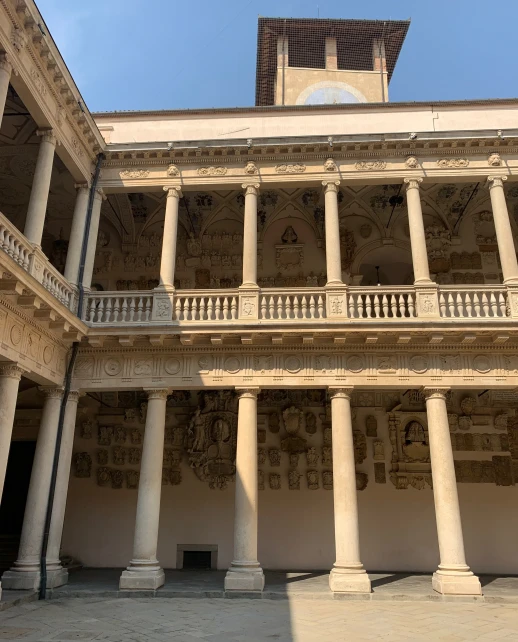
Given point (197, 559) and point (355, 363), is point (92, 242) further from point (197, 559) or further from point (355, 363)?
point (197, 559)

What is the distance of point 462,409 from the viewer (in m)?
14.5

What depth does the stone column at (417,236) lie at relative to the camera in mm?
12016

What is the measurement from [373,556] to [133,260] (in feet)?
35.0

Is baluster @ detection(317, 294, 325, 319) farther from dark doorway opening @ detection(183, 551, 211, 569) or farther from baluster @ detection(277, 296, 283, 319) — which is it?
dark doorway opening @ detection(183, 551, 211, 569)

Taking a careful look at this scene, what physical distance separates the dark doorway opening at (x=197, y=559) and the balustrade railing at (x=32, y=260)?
7.26m

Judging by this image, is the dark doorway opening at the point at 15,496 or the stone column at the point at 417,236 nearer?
the stone column at the point at 417,236

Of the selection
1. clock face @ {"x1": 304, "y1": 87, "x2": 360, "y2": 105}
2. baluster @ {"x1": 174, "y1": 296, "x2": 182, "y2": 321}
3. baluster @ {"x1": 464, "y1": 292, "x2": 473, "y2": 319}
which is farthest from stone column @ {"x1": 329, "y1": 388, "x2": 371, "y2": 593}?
clock face @ {"x1": 304, "y1": 87, "x2": 360, "y2": 105}

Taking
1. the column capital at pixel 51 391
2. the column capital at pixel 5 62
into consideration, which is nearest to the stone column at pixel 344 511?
the column capital at pixel 51 391

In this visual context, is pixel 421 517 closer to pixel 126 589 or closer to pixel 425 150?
pixel 126 589

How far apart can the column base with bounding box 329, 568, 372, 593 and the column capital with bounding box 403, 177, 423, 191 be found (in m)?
8.69

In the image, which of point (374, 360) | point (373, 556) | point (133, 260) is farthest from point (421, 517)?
point (133, 260)

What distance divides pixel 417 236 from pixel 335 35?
17000 mm

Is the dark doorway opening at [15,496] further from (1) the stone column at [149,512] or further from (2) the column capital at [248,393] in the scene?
(2) the column capital at [248,393]

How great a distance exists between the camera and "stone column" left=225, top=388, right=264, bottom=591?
Result: 1020 centimetres
